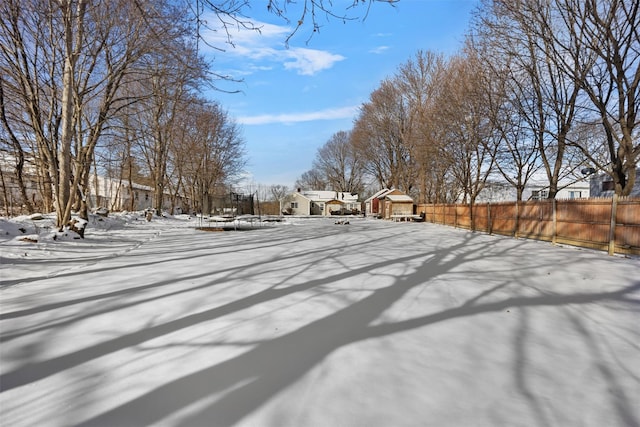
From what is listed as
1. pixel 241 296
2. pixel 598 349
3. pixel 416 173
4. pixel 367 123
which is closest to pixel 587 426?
pixel 598 349

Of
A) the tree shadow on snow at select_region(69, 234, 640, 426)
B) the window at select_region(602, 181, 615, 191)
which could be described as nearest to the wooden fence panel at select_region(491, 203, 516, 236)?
the tree shadow on snow at select_region(69, 234, 640, 426)

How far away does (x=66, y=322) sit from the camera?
302 cm

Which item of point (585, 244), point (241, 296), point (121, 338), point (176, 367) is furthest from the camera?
point (585, 244)

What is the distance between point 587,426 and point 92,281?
5382mm

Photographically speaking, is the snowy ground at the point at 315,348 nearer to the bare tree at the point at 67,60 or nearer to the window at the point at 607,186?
the bare tree at the point at 67,60

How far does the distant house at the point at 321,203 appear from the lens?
5312cm

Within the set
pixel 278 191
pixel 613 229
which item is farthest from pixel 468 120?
pixel 278 191

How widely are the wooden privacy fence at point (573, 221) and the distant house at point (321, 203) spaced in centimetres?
3759

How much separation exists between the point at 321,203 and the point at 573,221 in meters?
45.3

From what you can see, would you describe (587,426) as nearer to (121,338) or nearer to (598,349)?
(598,349)

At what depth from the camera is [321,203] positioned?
54000 mm

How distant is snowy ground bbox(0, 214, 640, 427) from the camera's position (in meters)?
1.86

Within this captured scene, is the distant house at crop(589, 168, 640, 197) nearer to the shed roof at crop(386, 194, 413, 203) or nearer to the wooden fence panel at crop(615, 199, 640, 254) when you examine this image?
the shed roof at crop(386, 194, 413, 203)

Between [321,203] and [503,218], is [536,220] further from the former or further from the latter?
[321,203]
